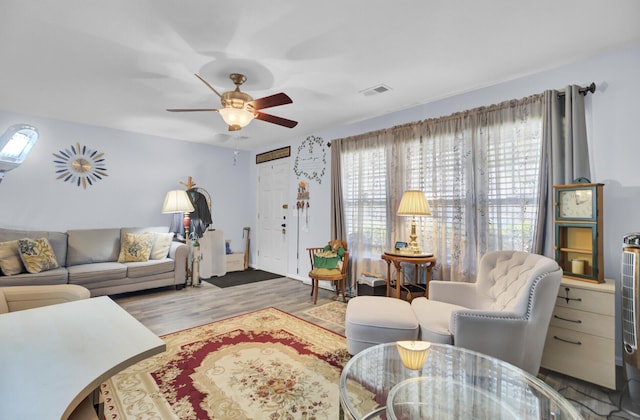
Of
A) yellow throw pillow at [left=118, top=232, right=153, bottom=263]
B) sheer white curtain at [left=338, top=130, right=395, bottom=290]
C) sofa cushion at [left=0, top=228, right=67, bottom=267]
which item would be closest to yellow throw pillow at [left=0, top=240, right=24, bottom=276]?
sofa cushion at [left=0, top=228, right=67, bottom=267]

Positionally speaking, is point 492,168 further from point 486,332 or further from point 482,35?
point 486,332

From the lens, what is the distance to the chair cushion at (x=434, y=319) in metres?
1.95

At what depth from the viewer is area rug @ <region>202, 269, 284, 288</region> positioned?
4766 mm

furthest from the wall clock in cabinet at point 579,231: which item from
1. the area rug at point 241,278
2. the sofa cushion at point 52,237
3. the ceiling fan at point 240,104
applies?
the sofa cushion at point 52,237

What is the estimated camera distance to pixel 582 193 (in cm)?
220

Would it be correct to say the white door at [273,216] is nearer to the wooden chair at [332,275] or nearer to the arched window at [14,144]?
the wooden chair at [332,275]

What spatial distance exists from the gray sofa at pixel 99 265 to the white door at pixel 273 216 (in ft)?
5.42

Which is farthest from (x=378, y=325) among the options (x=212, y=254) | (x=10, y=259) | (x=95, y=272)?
(x=10, y=259)

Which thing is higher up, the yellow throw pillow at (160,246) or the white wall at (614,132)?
the white wall at (614,132)

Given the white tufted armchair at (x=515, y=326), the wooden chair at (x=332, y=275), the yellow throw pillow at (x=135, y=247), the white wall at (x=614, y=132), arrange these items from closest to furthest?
1. the white tufted armchair at (x=515, y=326)
2. the white wall at (x=614, y=132)
3. the wooden chair at (x=332, y=275)
4. the yellow throw pillow at (x=135, y=247)

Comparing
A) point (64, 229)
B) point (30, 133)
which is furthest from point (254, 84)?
point (64, 229)

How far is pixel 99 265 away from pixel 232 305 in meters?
1.92

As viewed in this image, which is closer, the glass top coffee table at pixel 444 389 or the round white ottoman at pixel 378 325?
the glass top coffee table at pixel 444 389

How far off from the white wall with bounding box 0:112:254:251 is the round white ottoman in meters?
4.16
